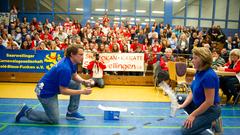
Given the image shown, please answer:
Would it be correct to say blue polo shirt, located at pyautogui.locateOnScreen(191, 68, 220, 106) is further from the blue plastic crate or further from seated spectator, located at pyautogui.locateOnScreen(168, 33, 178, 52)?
seated spectator, located at pyautogui.locateOnScreen(168, 33, 178, 52)

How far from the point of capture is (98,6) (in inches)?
776

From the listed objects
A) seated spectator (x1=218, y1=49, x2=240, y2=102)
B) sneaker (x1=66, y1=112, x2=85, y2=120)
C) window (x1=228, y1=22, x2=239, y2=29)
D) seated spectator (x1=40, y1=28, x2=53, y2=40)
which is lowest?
sneaker (x1=66, y1=112, x2=85, y2=120)

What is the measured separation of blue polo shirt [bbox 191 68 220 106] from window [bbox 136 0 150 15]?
16610 mm

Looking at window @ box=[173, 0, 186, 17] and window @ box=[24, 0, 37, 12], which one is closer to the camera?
window @ box=[24, 0, 37, 12]

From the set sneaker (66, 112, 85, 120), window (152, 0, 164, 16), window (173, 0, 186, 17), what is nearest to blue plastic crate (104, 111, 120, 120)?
sneaker (66, 112, 85, 120)

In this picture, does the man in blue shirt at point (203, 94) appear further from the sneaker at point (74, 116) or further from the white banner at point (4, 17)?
the white banner at point (4, 17)

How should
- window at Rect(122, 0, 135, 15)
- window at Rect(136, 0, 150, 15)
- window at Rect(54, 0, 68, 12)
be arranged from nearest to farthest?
window at Rect(54, 0, 68, 12) < window at Rect(122, 0, 135, 15) < window at Rect(136, 0, 150, 15)

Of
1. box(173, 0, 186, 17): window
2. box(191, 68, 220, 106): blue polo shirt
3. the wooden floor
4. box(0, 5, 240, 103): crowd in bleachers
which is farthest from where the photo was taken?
box(173, 0, 186, 17): window

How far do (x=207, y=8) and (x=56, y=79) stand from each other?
18006mm

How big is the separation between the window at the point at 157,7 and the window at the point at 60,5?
631 centimetres

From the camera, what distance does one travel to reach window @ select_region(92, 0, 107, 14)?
19.6 metres

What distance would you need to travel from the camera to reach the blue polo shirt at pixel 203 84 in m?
4.05

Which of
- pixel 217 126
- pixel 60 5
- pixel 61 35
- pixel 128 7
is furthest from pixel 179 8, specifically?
pixel 217 126

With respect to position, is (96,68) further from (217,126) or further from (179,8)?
(179,8)
